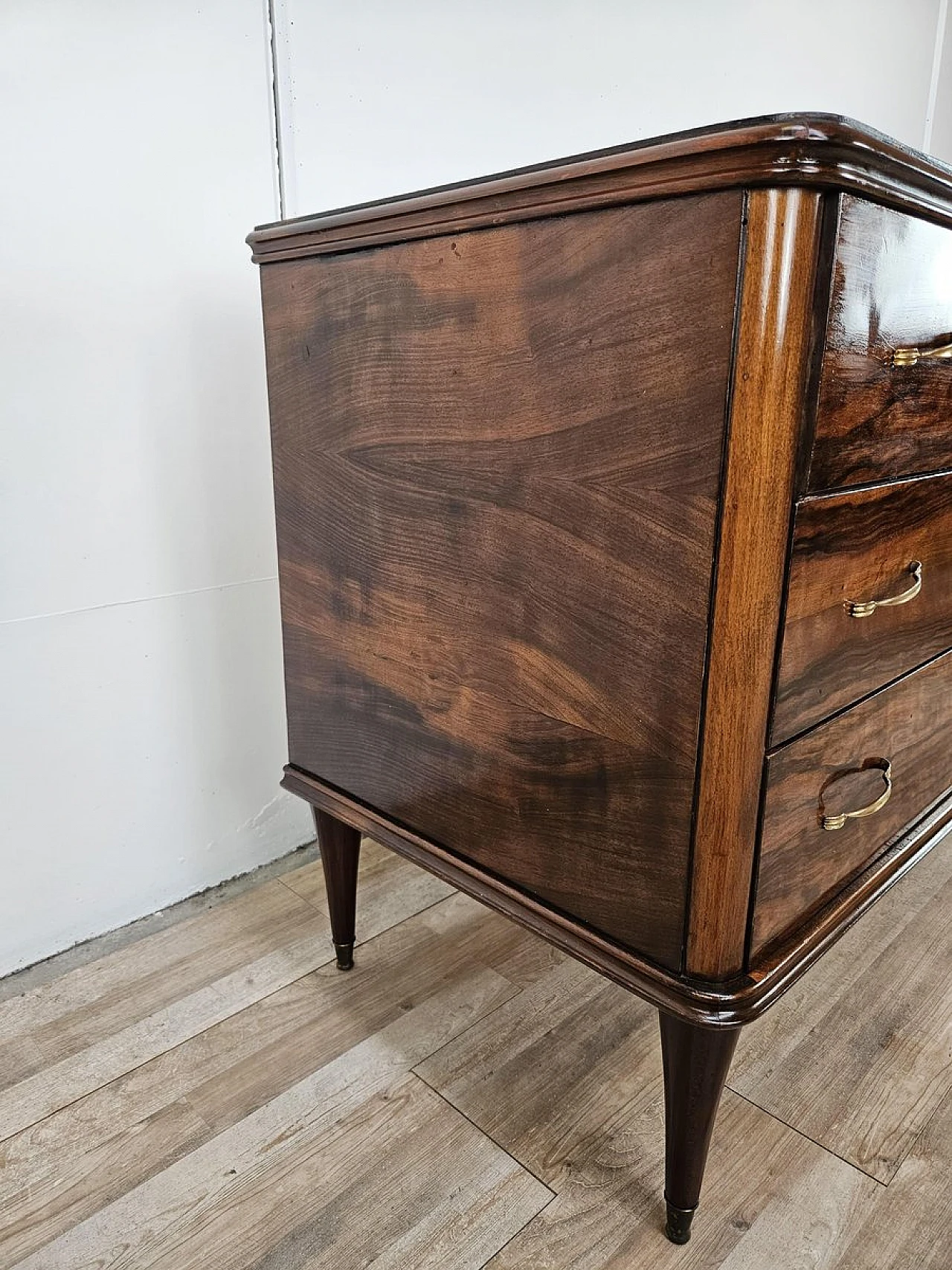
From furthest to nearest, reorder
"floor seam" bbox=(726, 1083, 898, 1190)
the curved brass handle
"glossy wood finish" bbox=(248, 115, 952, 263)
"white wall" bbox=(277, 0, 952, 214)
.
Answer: "white wall" bbox=(277, 0, 952, 214), "floor seam" bbox=(726, 1083, 898, 1190), the curved brass handle, "glossy wood finish" bbox=(248, 115, 952, 263)

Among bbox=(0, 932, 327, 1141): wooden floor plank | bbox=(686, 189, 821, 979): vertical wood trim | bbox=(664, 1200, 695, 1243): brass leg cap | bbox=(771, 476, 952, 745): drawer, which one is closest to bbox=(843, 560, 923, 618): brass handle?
bbox=(771, 476, 952, 745): drawer

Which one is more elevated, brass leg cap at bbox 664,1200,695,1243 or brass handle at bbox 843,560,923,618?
brass handle at bbox 843,560,923,618

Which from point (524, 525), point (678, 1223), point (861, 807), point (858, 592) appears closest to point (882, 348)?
point (858, 592)

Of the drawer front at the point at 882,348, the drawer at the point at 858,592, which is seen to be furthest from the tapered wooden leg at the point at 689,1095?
the drawer front at the point at 882,348

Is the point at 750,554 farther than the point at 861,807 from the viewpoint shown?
No

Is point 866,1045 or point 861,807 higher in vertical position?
point 861,807

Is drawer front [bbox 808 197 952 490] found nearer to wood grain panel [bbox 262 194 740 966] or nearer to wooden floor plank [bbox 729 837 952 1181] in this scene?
wood grain panel [bbox 262 194 740 966]

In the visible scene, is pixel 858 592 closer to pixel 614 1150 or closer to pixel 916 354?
pixel 916 354

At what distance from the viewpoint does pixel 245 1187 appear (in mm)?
829

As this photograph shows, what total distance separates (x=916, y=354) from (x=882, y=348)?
4cm

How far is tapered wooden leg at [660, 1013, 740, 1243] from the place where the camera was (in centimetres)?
70

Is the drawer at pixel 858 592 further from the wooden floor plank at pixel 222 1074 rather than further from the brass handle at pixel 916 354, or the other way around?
the wooden floor plank at pixel 222 1074

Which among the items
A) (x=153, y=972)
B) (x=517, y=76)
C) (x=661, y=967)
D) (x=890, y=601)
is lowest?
(x=153, y=972)

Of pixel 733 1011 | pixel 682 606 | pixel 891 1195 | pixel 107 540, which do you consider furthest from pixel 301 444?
pixel 891 1195
